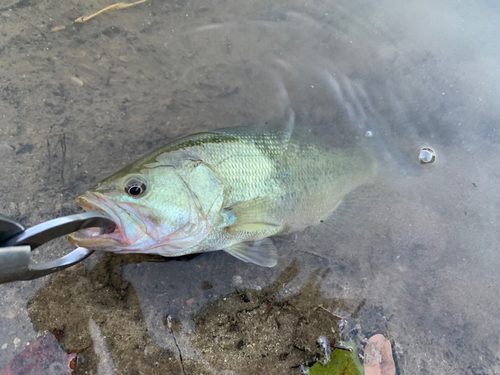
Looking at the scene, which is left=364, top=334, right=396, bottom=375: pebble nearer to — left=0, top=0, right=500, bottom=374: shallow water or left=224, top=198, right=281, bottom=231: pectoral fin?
left=0, top=0, right=500, bottom=374: shallow water

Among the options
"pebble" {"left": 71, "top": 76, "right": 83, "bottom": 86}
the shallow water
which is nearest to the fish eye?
the shallow water

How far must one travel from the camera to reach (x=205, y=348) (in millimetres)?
2490

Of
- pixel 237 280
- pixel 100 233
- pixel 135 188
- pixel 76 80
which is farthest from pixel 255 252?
pixel 76 80

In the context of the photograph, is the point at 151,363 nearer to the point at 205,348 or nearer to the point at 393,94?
the point at 205,348

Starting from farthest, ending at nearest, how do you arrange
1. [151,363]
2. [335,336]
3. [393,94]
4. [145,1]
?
[393,94]
[145,1]
[335,336]
[151,363]

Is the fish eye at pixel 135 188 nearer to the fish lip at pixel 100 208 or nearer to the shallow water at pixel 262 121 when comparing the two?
the fish lip at pixel 100 208

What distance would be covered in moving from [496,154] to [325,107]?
1821 mm

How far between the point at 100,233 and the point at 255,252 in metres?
1.22

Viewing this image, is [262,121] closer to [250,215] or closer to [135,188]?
[250,215]

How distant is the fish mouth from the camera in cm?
184

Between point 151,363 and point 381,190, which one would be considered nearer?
point 151,363

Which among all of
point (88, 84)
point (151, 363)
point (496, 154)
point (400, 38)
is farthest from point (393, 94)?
point (151, 363)

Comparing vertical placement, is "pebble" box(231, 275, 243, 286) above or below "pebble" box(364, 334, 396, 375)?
above

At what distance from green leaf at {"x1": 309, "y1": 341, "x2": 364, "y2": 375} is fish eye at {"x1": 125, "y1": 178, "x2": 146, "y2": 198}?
6.62 feet
